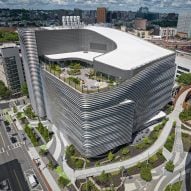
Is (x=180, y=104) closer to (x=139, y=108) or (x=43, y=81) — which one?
(x=139, y=108)

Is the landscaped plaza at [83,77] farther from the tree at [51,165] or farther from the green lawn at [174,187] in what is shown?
the green lawn at [174,187]

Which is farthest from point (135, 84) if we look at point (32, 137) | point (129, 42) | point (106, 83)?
point (32, 137)

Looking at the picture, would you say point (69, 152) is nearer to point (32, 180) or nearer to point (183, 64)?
point (32, 180)

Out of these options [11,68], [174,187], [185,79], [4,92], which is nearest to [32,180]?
[174,187]

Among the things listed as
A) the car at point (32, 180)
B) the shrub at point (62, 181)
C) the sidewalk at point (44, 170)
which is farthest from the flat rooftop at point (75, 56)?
the shrub at point (62, 181)

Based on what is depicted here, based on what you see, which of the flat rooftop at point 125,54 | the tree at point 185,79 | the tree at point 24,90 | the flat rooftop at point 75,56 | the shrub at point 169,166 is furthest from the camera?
the tree at point 185,79

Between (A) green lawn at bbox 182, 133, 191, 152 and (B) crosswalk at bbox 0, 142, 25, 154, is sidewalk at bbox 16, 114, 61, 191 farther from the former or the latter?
(A) green lawn at bbox 182, 133, 191, 152
